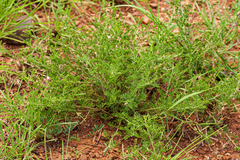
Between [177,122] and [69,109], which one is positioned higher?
[69,109]

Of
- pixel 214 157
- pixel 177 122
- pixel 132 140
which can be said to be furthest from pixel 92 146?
pixel 214 157

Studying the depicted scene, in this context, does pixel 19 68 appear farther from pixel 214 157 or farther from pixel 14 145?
pixel 214 157

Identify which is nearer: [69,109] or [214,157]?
[69,109]

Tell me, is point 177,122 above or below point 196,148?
above

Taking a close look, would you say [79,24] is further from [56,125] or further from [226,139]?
[226,139]

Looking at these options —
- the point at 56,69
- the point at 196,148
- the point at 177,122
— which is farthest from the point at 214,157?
the point at 56,69

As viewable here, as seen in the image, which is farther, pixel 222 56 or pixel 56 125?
pixel 222 56

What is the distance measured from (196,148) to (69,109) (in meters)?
1.12

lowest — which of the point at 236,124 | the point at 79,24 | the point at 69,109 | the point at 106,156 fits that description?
the point at 106,156

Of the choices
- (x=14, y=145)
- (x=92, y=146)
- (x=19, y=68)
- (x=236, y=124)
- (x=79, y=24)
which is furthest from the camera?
(x=79, y=24)

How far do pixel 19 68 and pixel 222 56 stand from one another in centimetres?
204

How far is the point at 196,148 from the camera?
7.24ft

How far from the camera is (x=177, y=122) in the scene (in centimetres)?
224

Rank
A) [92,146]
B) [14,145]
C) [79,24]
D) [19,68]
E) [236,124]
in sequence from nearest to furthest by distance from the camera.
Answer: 1. [14,145]
2. [92,146]
3. [236,124]
4. [19,68]
5. [79,24]
